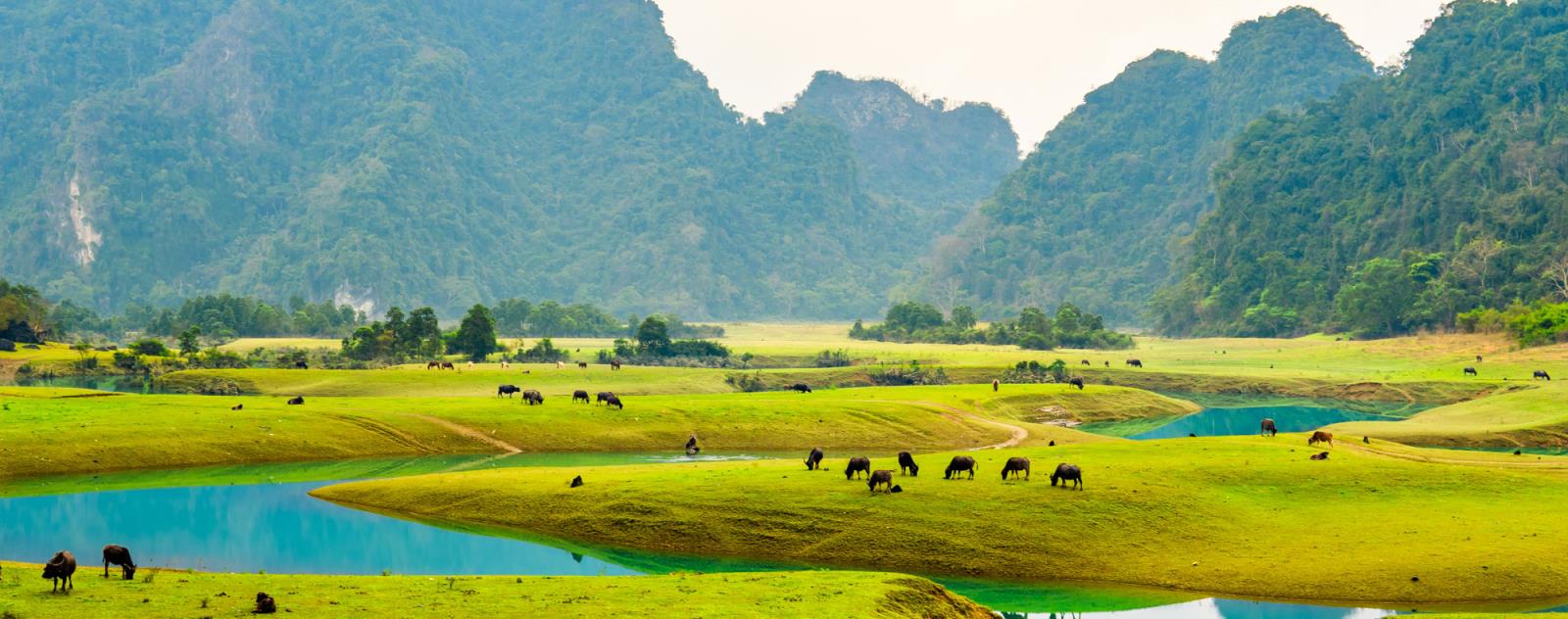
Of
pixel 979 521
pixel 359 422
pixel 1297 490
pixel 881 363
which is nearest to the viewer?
pixel 979 521

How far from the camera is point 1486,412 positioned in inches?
2945

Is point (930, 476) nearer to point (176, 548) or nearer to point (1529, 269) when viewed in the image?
point (176, 548)

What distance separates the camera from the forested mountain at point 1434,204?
141 metres

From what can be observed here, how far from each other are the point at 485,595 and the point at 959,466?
2032 cm

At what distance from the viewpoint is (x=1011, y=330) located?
163 meters

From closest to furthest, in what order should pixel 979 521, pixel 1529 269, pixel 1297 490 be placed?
pixel 979 521 < pixel 1297 490 < pixel 1529 269

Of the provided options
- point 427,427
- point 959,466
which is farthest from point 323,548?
point 427,427

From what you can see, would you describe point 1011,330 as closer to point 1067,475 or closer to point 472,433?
point 472,433

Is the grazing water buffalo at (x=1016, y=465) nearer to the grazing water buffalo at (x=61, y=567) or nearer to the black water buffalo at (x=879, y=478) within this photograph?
the black water buffalo at (x=879, y=478)

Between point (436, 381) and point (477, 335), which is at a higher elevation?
point (477, 335)

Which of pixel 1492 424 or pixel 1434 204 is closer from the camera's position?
pixel 1492 424

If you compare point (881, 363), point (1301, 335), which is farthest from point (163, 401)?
point (1301, 335)

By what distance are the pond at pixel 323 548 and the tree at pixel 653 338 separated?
74888mm

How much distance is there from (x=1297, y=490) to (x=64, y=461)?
50590 millimetres
